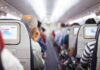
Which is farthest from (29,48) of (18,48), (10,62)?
(10,62)

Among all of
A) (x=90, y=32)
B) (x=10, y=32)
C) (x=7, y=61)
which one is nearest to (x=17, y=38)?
(x=10, y=32)

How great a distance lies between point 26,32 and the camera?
10.1 feet

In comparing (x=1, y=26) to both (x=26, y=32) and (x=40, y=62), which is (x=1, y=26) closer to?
(x=26, y=32)

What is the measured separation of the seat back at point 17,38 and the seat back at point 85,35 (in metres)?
1.97

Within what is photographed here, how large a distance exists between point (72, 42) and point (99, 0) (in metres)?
3.88

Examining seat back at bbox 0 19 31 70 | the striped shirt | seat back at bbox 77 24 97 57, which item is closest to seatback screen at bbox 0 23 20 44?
seat back at bbox 0 19 31 70

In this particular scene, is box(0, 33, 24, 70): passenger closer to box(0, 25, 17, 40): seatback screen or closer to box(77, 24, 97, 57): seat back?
box(0, 25, 17, 40): seatback screen

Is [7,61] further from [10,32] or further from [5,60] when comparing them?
[10,32]

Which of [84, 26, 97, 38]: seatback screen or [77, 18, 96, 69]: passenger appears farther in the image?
[84, 26, 97, 38]: seatback screen

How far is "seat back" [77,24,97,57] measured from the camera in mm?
4695

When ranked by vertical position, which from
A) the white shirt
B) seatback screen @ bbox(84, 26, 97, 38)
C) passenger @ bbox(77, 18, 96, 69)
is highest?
seatback screen @ bbox(84, 26, 97, 38)

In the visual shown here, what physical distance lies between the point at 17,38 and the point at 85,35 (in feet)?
7.28

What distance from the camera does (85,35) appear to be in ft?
16.3

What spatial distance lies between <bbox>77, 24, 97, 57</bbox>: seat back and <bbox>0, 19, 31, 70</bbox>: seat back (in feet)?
6.46
